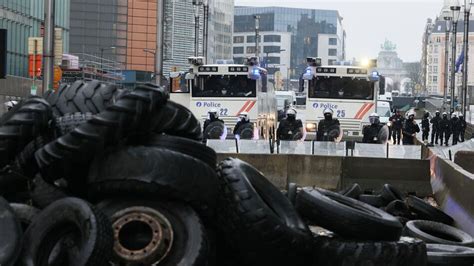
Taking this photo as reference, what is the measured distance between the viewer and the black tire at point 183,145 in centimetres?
733

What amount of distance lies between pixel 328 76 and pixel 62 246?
21619 mm

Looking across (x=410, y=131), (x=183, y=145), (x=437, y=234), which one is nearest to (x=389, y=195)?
(x=437, y=234)

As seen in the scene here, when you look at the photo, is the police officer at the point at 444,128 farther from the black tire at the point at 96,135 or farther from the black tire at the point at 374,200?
the black tire at the point at 96,135

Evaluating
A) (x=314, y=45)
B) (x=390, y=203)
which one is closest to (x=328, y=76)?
(x=390, y=203)

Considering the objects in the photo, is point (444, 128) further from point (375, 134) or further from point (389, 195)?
point (389, 195)

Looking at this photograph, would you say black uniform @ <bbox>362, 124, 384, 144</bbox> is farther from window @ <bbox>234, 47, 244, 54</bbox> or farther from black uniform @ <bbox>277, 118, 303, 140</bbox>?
window @ <bbox>234, 47, 244, 54</bbox>

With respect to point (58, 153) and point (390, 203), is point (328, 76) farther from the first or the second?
point (58, 153)

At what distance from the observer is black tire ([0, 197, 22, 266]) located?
6176 millimetres

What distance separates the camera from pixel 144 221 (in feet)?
21.7

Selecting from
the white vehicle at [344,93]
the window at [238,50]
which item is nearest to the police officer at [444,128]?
the white vehicle at [344,93]

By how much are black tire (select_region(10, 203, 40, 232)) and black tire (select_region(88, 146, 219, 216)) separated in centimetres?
54

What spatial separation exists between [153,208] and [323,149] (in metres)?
A: 11.9

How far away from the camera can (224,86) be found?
26344 mm

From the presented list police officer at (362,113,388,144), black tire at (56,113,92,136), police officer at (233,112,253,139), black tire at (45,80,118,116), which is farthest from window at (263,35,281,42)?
black tire at (56,113,92,136)
